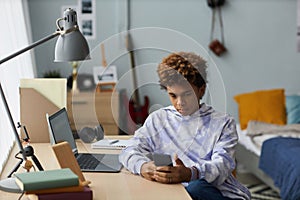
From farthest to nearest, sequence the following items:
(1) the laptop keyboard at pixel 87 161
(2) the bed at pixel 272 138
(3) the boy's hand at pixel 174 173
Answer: (2) the bed at pixel 272 138, (1) the laptop keyboard at pixel 87 161, (3) the boy's hand at pixel 174 173

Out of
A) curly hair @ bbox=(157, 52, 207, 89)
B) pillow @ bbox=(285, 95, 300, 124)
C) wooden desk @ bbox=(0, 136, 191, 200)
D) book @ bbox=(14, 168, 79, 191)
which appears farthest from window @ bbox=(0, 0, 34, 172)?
pillow @ bbox=(285, 95, 300, 124)

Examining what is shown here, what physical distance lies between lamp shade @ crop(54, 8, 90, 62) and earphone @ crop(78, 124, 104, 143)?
33 centimetres

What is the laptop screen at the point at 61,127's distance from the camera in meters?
2.12

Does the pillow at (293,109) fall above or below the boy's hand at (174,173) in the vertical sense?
below

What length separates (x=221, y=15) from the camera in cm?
458

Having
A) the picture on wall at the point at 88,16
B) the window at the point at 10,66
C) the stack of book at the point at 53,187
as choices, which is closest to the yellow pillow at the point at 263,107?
the picture on wall at the point at 88,16

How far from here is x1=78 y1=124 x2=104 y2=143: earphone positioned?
228cm

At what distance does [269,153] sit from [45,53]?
1.96 meters

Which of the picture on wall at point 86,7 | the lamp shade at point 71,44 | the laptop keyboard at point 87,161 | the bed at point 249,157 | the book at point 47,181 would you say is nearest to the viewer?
the book at point 47,181

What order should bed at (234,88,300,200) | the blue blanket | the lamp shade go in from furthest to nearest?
1. bed at (234,88,300,200)
2. the blue blanket
3. the lamp shade

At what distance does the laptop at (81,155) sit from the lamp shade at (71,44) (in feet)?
0.81

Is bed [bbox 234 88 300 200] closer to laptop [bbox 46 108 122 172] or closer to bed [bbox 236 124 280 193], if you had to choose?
bed [bbox 236 124 280 193]

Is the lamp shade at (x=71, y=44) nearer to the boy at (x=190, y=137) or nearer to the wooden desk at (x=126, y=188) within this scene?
the boy at (x=190, y=137)

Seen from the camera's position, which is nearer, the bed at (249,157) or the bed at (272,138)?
the bed at (272,138)
